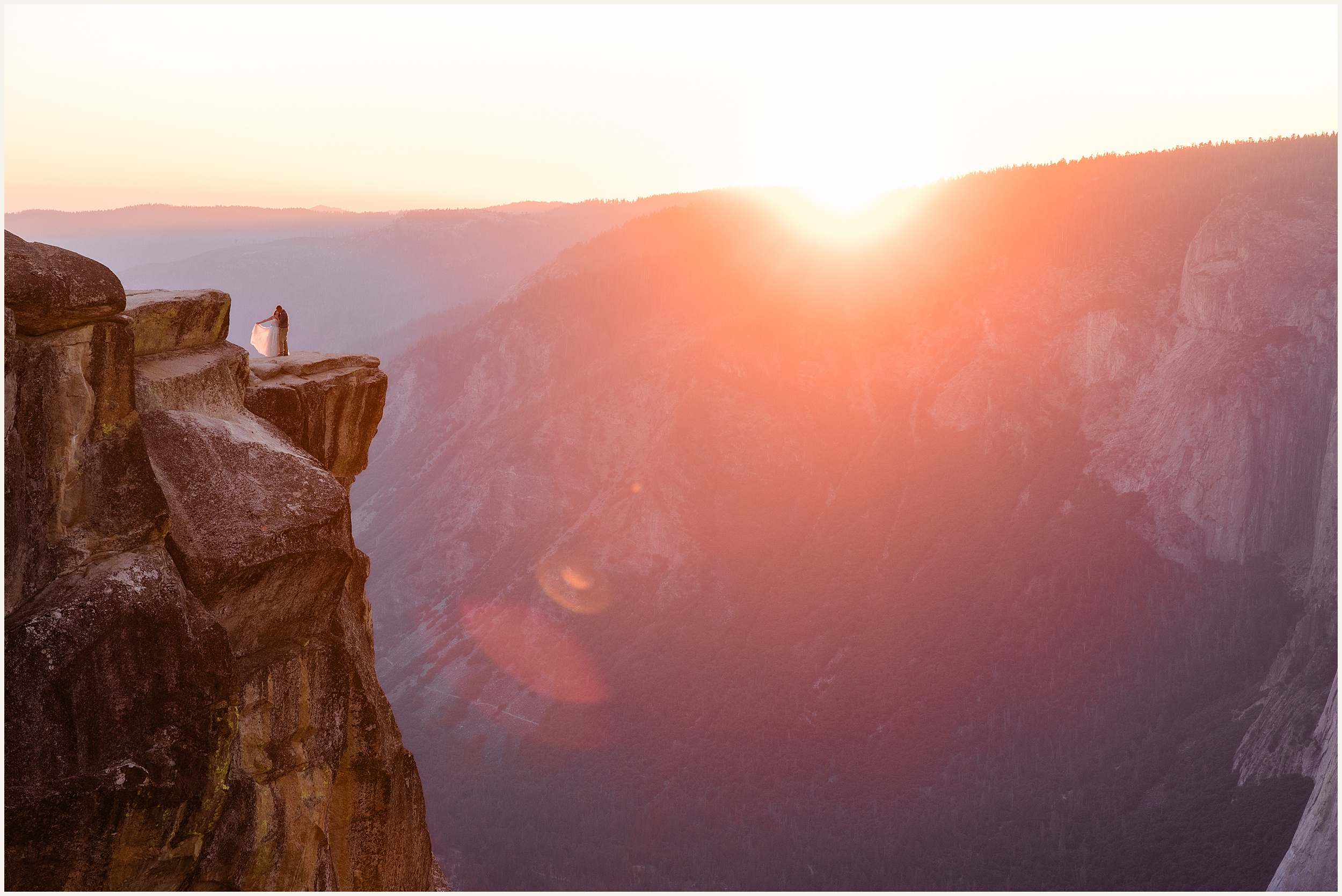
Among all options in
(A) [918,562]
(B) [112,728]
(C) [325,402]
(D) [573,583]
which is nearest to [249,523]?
(B) [112,728]

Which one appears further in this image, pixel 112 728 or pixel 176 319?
pixel 176 319

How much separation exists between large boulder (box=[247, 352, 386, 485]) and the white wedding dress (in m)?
0.70

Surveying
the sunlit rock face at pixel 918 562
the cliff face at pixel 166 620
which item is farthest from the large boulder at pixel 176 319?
the sunlit rock face at pixel 918 562

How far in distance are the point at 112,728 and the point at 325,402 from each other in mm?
7708

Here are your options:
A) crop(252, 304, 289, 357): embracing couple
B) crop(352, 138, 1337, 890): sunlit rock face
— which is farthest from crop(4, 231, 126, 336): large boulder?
crop(352, 138, 1337, 890): sunlit rock face

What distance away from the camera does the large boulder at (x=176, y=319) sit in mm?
15312

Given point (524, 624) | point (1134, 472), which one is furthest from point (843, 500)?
point (524, 624)

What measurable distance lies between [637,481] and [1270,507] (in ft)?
195

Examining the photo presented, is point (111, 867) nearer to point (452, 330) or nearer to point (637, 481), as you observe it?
point (637, 481)

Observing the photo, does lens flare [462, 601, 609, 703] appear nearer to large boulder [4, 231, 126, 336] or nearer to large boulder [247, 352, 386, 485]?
large boulder [247, 352, 386, 485]

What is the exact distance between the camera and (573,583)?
99.8 metres

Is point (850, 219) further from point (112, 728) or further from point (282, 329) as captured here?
point (112, 728)

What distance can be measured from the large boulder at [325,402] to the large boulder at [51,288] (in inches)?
159

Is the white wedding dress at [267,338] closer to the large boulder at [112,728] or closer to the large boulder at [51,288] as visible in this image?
the large boulder at [51,288]
